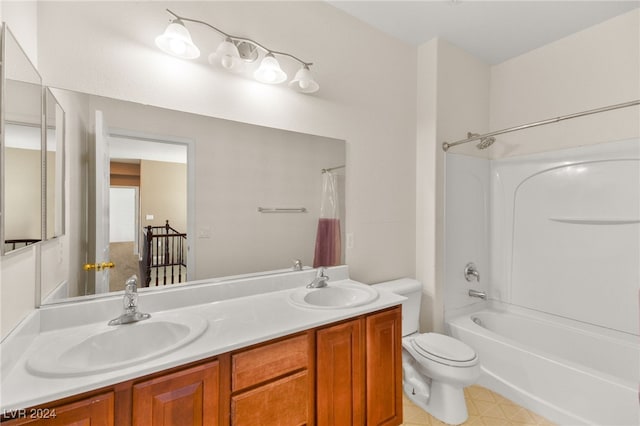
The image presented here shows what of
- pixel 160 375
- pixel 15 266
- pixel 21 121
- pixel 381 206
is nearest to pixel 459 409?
pixel 381 206

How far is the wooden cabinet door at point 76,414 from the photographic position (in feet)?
2.38

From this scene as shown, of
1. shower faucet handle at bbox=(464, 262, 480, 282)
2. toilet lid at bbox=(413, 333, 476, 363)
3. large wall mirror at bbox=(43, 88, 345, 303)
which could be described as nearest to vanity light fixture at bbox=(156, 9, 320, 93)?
large wall mirror at bbox=(43, 88, 345, 303)

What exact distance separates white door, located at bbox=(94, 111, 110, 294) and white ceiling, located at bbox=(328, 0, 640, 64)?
1.62m

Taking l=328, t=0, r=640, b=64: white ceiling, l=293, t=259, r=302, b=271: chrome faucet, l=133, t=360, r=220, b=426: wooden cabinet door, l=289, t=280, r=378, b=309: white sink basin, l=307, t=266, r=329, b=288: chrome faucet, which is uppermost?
l=328, t=0, r=640, b=64: white ceiling

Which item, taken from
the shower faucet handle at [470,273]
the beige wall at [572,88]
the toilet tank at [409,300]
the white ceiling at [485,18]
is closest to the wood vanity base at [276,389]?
the toilet tank at [409,300]

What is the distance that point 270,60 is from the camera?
160 cm

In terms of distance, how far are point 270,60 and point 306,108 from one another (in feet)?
1.16

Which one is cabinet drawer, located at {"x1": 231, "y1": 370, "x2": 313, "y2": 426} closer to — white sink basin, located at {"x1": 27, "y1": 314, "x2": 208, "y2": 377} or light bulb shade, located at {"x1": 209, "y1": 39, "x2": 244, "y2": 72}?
white sink basin, located at {"x1": 27, "y1": 314, "x2": 208, "y2": 377}

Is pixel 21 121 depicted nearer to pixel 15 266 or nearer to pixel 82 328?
pixel 15 266

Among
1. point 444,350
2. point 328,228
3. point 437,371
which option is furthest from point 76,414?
point 444,350

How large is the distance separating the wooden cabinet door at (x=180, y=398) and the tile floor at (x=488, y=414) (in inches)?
52.7

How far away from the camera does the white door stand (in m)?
1.27

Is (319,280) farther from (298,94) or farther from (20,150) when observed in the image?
(20,150)

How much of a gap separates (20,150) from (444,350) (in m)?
2.24
